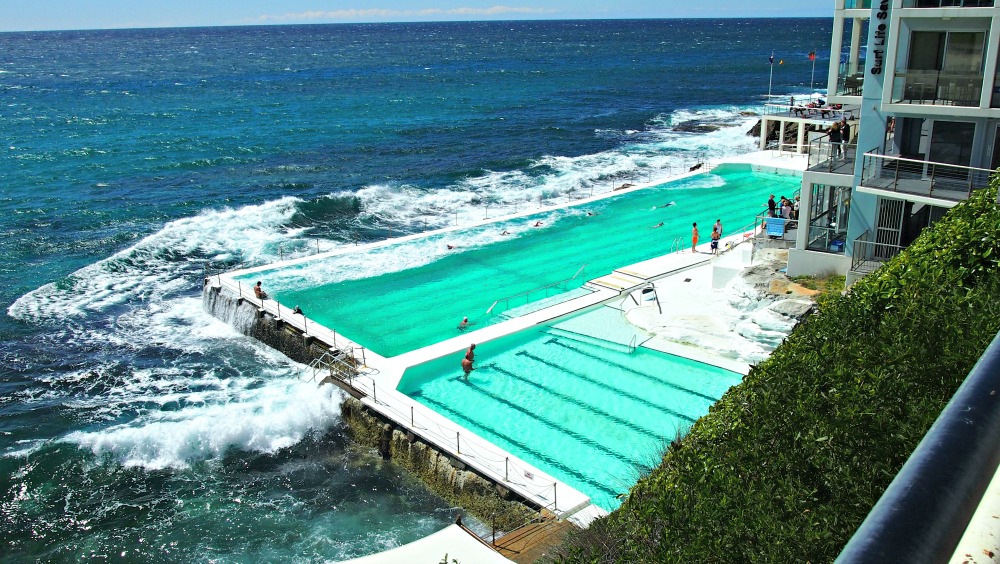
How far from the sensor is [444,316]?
27047mm

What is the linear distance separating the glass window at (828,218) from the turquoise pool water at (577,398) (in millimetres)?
5687

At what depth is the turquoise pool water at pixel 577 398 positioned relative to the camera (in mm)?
17953

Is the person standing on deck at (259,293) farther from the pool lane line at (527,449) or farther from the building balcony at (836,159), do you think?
the building balcony at (836,159)

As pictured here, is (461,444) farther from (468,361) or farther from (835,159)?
(835,159)

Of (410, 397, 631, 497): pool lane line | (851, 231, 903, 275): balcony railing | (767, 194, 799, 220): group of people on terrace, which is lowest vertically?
(410, 397, 631, 497): pool lane line

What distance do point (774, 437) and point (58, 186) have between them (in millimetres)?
56404

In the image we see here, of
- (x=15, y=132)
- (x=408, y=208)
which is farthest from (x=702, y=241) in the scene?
(x=15, y=132)

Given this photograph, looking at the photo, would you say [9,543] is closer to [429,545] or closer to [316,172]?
[429,545]

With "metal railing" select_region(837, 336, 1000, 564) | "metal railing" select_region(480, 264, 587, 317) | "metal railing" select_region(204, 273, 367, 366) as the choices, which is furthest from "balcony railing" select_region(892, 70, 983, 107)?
"metal railing" select_region(837, 336, 1000, 564)

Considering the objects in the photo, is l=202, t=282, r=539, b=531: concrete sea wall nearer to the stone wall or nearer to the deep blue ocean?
the stone wall

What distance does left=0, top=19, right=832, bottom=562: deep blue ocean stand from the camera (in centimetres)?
1855

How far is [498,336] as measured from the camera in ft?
77.4

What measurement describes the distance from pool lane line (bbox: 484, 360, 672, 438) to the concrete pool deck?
2.24 m

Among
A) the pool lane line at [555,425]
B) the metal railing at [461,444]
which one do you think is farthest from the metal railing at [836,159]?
the metal railing at [461,444]
